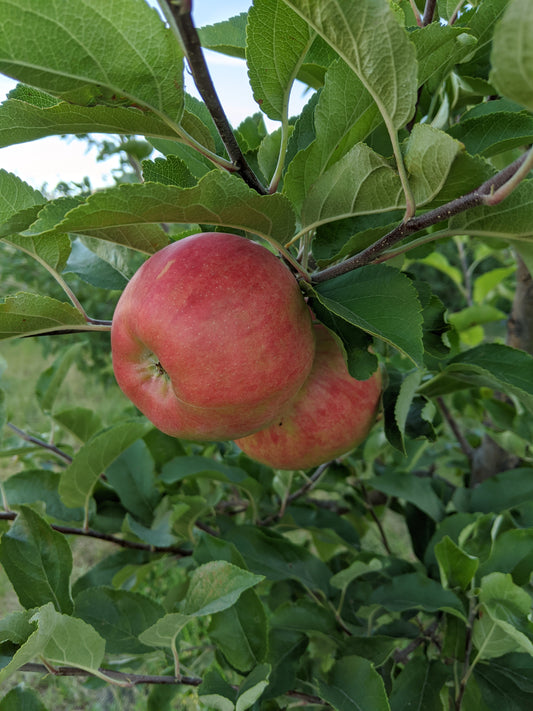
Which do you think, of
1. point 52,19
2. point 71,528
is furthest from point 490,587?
point 52,19

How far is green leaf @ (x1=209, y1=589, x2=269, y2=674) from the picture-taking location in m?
0.68

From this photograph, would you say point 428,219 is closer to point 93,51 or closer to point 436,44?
point 436,44

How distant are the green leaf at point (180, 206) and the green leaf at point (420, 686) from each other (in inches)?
25.4

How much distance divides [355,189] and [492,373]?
11.2 inches

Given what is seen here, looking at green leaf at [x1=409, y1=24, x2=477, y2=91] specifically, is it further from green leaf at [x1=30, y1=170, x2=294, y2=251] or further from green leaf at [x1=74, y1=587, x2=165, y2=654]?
green leaf at [x1=74, y1=587, x2=165, y2=654]

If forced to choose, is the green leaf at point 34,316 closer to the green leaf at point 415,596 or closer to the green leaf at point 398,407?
the green leaf at point 398,407

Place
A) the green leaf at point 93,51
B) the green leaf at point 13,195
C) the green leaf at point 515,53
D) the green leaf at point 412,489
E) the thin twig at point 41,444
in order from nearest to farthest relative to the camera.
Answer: the green leaf at point 515,53, the green leaf at point 93,51, the green leaf at point 13,195, the green leaf at point 412,489, the thin twig at point 41,444

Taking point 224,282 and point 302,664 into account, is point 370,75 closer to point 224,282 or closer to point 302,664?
point 224,282

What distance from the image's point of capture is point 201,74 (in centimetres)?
40

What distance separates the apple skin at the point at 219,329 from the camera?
1.63ft

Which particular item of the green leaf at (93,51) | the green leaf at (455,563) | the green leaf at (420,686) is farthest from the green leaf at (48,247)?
the green leaf at (420,686)

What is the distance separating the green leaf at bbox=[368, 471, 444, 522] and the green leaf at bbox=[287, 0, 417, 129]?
0.67 m

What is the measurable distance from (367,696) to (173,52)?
667 millimetres

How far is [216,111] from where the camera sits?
16.9 inches
